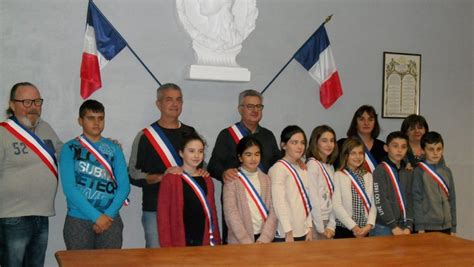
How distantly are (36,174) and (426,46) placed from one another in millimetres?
3915

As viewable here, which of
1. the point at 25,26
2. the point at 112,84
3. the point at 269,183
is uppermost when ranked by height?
the point at 25,26

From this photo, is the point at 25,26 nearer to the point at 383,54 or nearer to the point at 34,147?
the point at 34,147

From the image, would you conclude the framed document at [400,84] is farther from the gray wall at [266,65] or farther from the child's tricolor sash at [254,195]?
the child's tricolor sash at [254,195]

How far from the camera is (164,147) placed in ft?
12.5

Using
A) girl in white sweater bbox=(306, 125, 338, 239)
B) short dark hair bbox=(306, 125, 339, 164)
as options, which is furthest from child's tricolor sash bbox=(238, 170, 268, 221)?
short dark hair bbox=(306, 125, 339, 164)

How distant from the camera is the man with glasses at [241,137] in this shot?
154 inches

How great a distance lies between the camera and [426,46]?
5.38 m

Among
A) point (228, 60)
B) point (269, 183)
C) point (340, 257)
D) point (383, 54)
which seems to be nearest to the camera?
point (340, 257)

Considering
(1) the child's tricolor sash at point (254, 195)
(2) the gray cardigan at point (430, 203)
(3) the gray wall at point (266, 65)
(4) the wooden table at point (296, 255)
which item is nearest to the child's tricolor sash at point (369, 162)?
(2) the gray cardigan at point (430, 203)

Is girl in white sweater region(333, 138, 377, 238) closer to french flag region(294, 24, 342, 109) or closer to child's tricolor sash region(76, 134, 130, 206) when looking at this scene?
french flag region(294, 24, 342, 109)

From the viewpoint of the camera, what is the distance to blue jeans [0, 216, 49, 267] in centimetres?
336

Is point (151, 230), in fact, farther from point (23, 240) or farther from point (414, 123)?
point (414, 123)

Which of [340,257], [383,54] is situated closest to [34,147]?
[340,257]

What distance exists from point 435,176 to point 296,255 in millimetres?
2196
